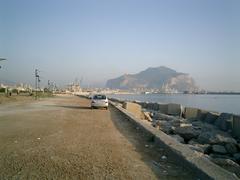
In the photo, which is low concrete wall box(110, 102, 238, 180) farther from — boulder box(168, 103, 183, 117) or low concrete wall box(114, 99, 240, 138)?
boulder box(168, 103, 183, 117)

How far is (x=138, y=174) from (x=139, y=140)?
4.69 m

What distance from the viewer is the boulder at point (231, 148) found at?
514 inches

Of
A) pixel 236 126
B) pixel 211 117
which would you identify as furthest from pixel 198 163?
pixel 211 117

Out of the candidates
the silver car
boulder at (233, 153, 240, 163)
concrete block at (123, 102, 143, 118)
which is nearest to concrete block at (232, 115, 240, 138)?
boulder at (233, 153, 240, 163)

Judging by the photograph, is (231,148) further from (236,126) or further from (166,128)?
(236,126)

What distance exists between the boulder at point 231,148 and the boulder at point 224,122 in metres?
9.11

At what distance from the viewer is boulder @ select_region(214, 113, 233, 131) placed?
22584 millimetres

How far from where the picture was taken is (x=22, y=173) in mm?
5891

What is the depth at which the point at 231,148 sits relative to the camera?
43.4 feet

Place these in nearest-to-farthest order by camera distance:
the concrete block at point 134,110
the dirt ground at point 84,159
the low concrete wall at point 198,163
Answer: the low concrete wall at point 198,163
the dirt ground at point 84,159
the concrete block at point 134,110

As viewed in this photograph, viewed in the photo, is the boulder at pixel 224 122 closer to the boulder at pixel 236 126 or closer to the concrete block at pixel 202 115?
the boulder at pixel 236 126

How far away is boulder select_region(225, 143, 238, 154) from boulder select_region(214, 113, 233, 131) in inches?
359

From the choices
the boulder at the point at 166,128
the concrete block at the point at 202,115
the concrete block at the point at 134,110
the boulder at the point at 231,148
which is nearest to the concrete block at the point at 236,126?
the boulder at the point at 166,128

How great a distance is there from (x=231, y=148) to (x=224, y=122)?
35.5 ft
